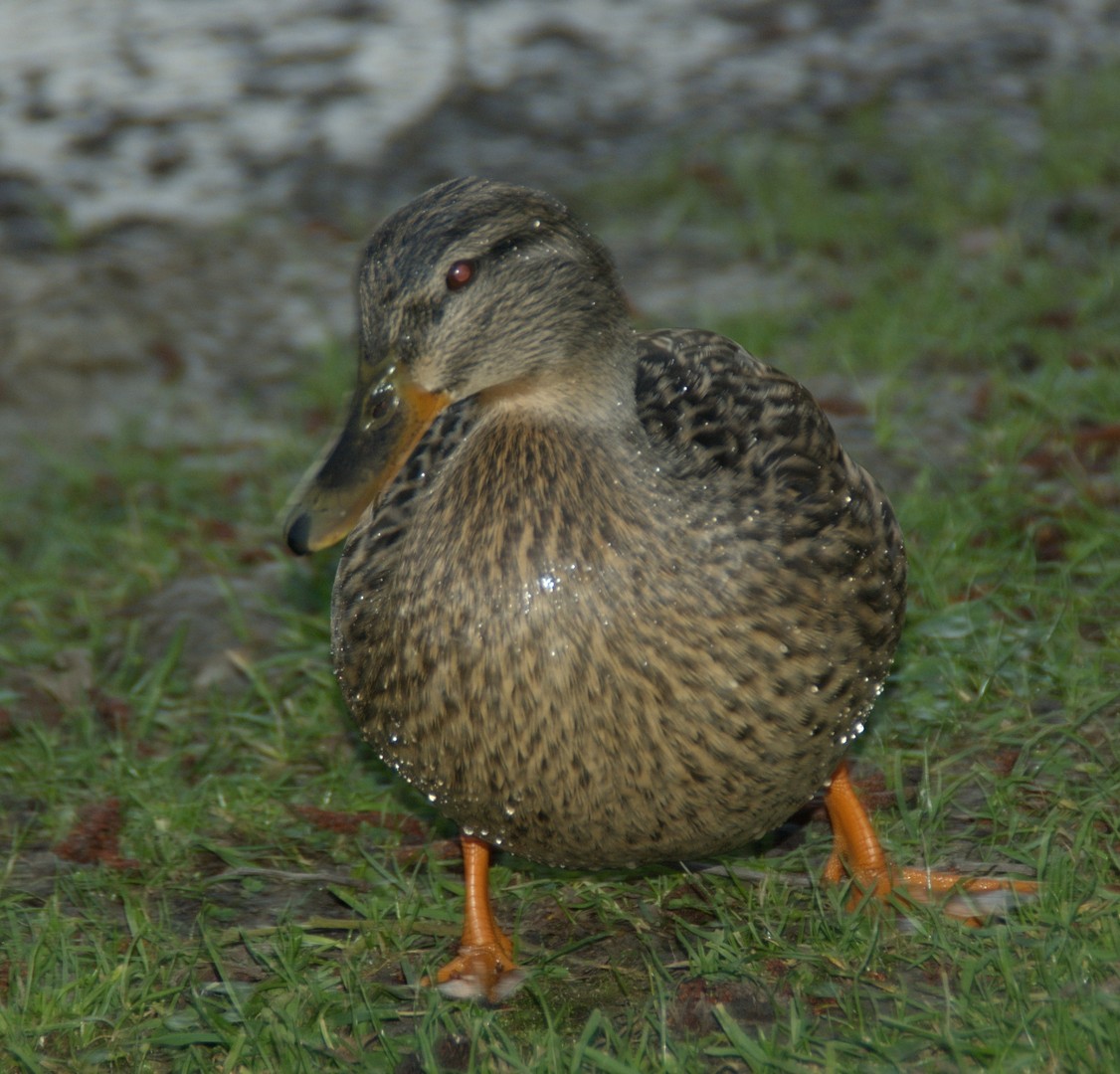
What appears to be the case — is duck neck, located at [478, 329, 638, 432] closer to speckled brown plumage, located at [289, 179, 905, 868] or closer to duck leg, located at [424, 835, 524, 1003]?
speckled brown plumage, located at [289, 179, 905, 868]

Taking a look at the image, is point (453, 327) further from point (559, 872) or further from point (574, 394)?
point (559, 872)

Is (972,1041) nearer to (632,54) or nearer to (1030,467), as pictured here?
(1030,467)

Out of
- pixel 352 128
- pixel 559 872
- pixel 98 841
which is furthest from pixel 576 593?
pixel 352 128

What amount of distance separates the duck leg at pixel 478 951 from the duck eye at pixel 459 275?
1.08 meters

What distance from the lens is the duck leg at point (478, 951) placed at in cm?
284

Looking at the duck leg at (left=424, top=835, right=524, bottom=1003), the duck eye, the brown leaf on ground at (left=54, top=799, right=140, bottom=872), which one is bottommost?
the brown leaf on ground at (left=54, top=799, right=140, bottom=872)

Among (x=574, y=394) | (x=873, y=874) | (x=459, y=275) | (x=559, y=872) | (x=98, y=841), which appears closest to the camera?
(x=459, y=275)

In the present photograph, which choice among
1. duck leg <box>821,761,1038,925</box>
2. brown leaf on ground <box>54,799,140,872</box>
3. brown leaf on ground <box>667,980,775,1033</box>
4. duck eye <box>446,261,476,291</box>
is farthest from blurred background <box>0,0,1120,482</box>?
brown leaf on ground <box>667,980,775,1033</box>

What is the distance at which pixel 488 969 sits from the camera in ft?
9.52

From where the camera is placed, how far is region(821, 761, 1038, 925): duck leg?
114 inches

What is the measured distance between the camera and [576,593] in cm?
261

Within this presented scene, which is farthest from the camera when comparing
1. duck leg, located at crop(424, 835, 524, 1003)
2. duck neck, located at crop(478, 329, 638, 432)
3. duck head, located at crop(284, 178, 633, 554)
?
duck leg, located at crop(424, 835, 524, 1003)

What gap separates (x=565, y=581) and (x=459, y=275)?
0.51 m

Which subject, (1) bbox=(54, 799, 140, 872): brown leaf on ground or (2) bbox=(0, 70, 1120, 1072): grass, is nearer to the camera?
(2) bbox=(0, 70, 1120, 1072): grass
